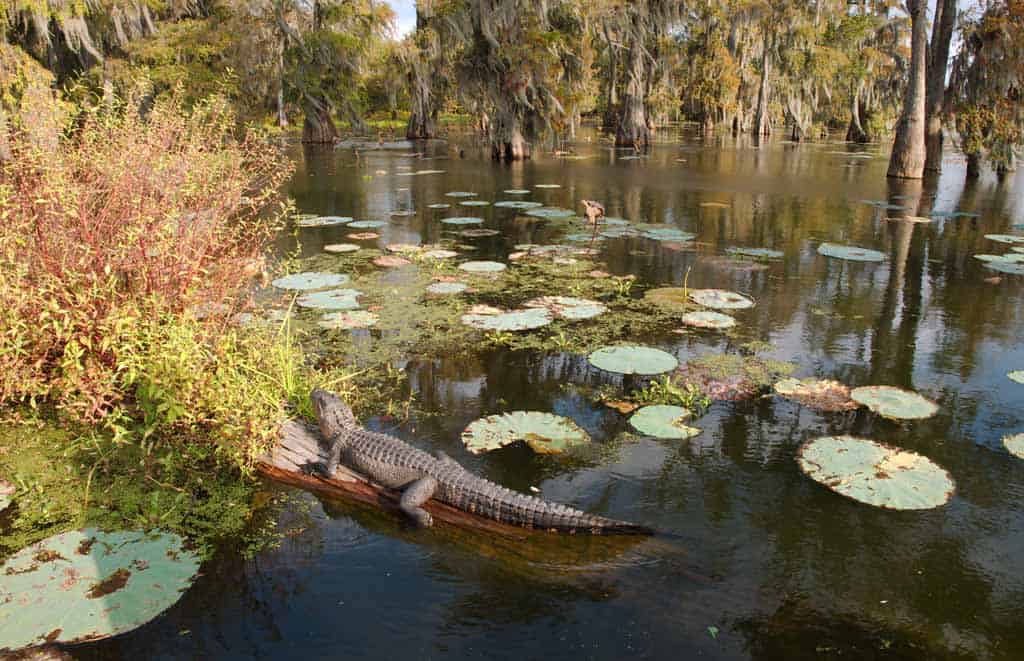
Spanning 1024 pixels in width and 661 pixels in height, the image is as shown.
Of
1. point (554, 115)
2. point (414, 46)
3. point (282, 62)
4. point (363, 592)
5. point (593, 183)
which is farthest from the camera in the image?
point (414, 46)

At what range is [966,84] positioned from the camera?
16812mm

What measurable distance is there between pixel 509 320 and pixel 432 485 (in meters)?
2.86

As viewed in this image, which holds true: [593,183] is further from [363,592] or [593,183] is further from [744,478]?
[363,592]

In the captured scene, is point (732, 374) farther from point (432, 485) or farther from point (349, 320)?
point (349, 320)

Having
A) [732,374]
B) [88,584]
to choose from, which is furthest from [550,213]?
[88,584]

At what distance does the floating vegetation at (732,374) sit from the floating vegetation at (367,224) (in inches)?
272

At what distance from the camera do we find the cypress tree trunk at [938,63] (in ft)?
53.9

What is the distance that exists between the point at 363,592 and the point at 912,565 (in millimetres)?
2435

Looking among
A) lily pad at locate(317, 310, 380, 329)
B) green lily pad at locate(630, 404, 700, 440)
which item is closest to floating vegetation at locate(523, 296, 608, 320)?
lily pad at locate(317, 310, 380, 329)

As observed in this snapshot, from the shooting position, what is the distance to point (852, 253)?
885 centimetres

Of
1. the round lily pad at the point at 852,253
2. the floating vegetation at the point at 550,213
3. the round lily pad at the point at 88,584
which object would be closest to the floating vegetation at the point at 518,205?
the floating vegetation at the point at 550,213

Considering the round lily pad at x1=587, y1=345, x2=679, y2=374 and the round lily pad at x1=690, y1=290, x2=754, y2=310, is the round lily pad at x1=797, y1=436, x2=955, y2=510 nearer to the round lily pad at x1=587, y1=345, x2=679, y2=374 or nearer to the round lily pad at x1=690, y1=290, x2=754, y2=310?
the round lily pad at x1=587, y1=345, x2=679, y2=374

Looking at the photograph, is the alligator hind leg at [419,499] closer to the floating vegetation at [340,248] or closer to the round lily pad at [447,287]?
the round lily pad at [447,287]

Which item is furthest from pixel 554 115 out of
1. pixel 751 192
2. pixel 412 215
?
pixel 412 215
